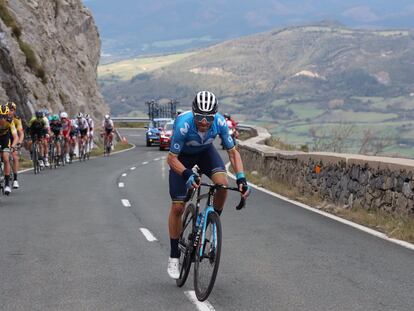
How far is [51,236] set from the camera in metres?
10.8

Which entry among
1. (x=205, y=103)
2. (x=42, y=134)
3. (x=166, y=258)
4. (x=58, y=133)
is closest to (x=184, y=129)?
(x=205, y=103)

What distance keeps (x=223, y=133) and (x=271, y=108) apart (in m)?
165

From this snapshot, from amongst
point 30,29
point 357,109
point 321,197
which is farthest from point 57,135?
point 357,109

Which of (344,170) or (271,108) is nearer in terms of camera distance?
(344,170)

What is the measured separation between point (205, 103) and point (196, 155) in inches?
35.2

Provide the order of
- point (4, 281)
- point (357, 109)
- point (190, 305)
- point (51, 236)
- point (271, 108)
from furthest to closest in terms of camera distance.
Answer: point (271, 108), point (357, 109), point (51, 236), point (4, 281), point (190, 305)

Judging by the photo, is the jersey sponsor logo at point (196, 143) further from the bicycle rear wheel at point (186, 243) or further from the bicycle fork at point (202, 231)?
the bicycle fork at point (202, 231)

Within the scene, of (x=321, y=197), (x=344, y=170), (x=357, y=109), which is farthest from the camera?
(x=357, y=109)

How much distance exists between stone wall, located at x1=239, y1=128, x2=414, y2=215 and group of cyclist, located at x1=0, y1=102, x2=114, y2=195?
5.77 m

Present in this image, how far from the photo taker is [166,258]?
9055 millimetres

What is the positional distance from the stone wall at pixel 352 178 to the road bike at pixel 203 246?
15.7ft

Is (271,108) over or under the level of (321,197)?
under

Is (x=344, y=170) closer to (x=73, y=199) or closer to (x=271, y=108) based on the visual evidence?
(x=73, y=199)

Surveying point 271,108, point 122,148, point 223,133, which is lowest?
point 271,108
